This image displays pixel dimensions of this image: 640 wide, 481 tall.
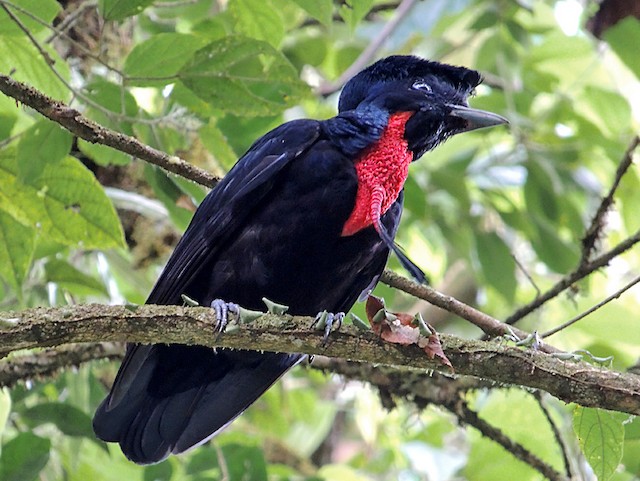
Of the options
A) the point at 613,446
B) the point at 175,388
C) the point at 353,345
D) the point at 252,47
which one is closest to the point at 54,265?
the point at 175,388

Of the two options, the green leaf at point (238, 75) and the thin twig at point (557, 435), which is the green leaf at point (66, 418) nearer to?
the green leaf at point (238, 75)

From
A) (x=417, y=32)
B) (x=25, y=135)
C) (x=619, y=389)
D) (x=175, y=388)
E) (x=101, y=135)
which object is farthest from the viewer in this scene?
(x=417, y=32)

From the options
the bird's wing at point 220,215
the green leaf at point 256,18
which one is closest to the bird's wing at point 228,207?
the bird's wing at point 220,215

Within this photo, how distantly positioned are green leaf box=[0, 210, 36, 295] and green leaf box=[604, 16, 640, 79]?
2.40 meters

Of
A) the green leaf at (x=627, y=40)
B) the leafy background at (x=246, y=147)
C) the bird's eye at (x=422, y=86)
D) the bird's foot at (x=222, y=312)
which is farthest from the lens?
the green leaf at (x=627, y=40)

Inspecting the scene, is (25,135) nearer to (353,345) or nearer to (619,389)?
(353,345)

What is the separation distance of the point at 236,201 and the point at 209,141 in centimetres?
41

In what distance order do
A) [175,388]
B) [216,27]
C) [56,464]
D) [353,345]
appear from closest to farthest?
1. [353,345]
2. [175,388]
3. [56,464]
4. [216,27]

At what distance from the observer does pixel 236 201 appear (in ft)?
8.51

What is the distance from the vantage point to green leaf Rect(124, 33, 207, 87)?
258cm

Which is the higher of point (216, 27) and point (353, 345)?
point (216, 27)

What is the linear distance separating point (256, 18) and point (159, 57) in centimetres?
39

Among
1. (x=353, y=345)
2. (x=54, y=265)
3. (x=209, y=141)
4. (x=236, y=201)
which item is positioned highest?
(x=209, y=141)

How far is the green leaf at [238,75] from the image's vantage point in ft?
8.37
